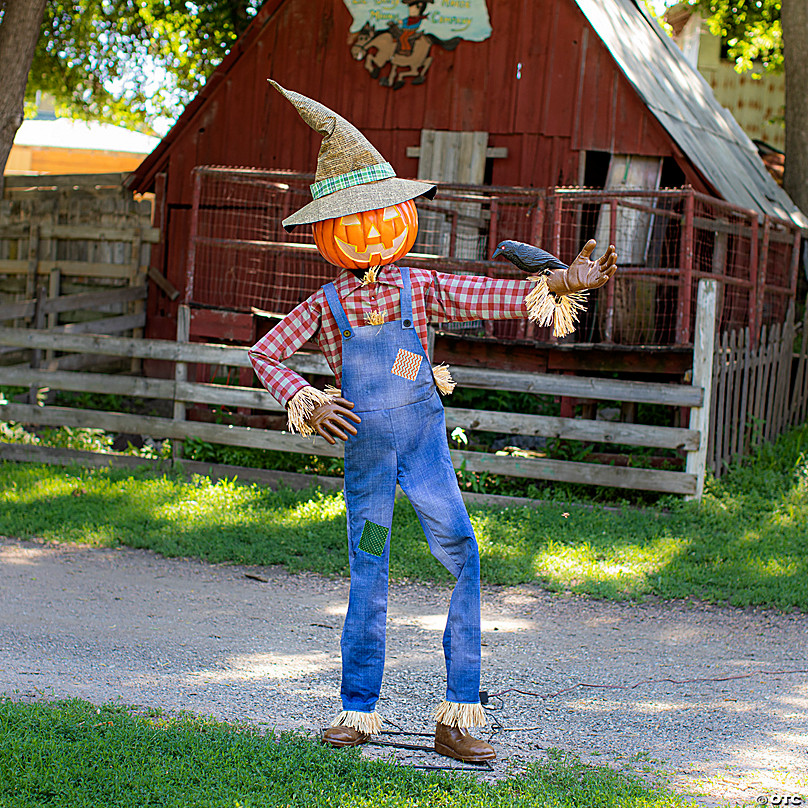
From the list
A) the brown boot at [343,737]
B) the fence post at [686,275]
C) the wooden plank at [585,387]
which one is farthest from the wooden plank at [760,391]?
the brown boot at [343,737]

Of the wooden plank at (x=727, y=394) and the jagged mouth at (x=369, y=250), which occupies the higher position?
the jagged mouth at (x=369, y=250)

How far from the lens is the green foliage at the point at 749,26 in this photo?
17.3m

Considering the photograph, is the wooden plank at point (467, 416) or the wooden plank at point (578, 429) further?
the wooden plank at point (467, 416)

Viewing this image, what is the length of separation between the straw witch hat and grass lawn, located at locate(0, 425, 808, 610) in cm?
324

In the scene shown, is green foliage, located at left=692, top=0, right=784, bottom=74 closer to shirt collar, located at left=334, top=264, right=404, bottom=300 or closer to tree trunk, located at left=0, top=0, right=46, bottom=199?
tree trunk, located at left=0, top=0, right=46, bottom=199

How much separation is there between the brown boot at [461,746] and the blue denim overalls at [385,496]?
0.40 ft

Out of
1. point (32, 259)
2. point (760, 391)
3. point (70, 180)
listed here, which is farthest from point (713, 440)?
point (70, 180)

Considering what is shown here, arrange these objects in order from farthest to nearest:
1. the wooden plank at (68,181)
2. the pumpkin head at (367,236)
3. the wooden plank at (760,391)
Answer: the wooden plank at (68,181) → the wooden plank at (760,391) → the pumpkin head at (367,236)

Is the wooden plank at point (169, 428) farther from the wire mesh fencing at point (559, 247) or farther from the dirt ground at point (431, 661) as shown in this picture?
the dirt ground at point (431, 661)

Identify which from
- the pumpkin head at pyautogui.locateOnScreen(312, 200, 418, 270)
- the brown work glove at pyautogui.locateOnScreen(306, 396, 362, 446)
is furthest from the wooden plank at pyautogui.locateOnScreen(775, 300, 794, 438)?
the brown work glove at pyautogui.locateOnScreen(306, 396, 362, 446)

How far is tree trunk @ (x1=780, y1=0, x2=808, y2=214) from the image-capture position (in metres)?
13.0

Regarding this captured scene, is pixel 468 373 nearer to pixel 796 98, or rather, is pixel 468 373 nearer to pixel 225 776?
pixel 225 776

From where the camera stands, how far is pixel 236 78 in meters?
12.4

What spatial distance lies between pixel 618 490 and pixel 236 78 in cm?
757
